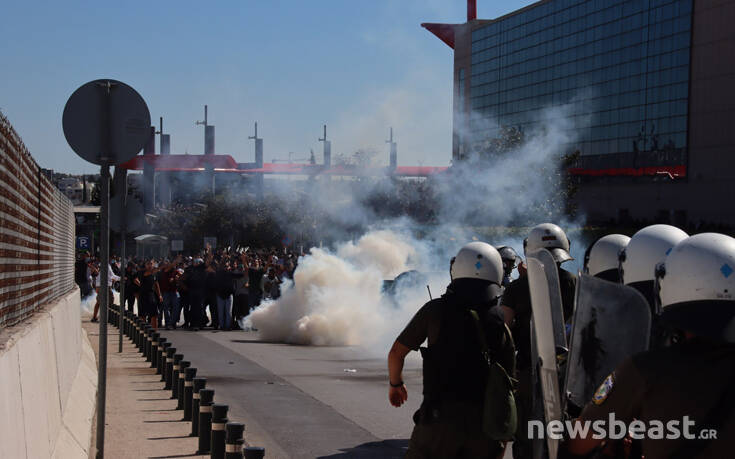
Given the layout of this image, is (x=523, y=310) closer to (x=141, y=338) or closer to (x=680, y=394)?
(x=680, y=394)

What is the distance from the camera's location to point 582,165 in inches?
2361

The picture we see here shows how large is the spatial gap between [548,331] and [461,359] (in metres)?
1.83

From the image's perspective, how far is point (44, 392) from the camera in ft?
19.4

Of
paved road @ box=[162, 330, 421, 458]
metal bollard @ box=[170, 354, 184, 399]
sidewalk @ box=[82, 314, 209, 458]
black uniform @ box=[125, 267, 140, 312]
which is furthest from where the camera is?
black uniform @ box=[125, 267, 140, 312]

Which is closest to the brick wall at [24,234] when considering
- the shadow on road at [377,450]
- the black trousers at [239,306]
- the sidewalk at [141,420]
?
the sidewalk at [141,420]

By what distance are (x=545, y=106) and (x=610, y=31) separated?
8.30m

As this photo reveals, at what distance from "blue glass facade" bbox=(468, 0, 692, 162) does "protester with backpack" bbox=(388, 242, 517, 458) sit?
4764 centimetres

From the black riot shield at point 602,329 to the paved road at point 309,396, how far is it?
5358mm

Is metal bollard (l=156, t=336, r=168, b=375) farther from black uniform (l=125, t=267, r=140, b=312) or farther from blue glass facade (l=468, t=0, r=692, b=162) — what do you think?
blue glass facade (l=468, t=0, r=692, b=162)

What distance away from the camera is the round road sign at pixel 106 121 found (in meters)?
6.70

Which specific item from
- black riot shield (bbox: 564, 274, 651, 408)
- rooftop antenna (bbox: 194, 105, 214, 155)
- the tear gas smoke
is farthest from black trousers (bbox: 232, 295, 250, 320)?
rooftop antenna (bbox: 194, 105, 214, 155)

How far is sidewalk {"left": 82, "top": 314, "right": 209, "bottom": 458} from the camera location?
8.02 metres

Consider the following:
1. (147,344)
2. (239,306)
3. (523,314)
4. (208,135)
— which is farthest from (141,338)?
(208,135)

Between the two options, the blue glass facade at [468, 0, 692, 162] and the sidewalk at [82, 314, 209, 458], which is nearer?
the sidewalk at [82, 314, 209, 458]
